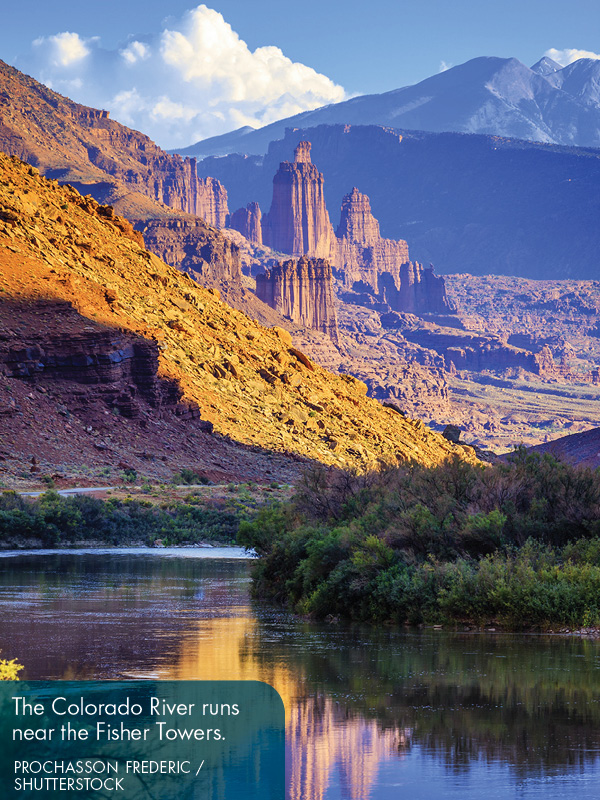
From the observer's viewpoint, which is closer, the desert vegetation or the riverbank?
the desert vegetation

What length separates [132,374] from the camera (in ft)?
262

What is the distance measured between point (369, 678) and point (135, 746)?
26.5ft

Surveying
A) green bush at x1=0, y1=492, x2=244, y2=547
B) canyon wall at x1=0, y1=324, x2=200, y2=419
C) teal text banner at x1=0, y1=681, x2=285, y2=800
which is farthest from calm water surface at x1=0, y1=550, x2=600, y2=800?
canyon wall at x1=0, y1=324, x2=200, y2=419

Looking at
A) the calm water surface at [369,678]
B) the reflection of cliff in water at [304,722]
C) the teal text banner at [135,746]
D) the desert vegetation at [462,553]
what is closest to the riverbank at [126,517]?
the calm water surface at [369,678]

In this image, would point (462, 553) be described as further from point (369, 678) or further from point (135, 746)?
point (135, 746)

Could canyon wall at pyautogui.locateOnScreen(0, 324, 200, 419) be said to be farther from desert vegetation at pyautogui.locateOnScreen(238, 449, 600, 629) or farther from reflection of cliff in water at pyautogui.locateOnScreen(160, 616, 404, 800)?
reflection of cliff in water at pyautogui.locateOnScreen(160, 616, 404, 800)

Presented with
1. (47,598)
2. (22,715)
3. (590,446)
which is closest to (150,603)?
(47,598)

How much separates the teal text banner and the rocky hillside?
50.5 m

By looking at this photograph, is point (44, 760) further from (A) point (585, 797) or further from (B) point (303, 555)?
(B) point (303, 555)

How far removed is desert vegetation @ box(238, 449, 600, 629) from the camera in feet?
91.8

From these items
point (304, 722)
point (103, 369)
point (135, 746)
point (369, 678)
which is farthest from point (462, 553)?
point (103, 369)

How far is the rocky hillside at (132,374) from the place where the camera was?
74125 mm

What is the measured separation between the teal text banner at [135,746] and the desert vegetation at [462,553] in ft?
32.3

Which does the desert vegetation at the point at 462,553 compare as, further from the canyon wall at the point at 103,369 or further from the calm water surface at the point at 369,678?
the canyon wall at the point at 103,369
